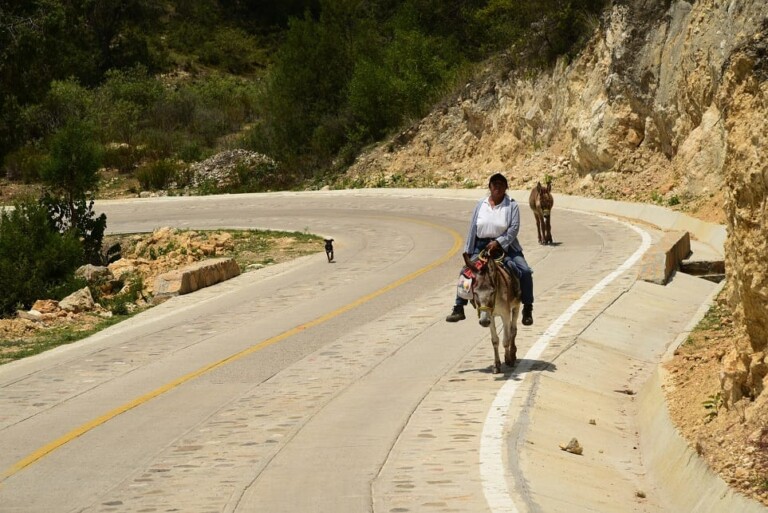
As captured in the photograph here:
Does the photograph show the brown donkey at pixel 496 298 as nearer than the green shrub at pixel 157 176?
Yes

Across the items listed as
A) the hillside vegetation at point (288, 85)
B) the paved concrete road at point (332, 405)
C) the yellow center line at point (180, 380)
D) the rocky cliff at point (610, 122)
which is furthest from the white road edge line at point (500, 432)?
the hillside vegetation at point (288, 85)

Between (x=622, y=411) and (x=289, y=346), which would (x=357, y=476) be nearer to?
(x=622, y=411)

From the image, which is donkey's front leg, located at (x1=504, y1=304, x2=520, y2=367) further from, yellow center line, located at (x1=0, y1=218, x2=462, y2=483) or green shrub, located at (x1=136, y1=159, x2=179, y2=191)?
green shrub, located at (x1=136, y1=159, x2=179, y2=191)

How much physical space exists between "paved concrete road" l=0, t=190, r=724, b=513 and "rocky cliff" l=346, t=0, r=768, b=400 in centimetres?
962

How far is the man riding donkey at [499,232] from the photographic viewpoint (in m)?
14.1

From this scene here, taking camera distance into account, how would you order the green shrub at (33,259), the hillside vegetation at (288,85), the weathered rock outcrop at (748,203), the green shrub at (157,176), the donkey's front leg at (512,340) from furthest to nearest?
the green shrub at (157,176), the hillside vegetation at (288,85), the green shrub at (33,259), the donkey's front leg at (512,340), the weathered rock outcrop at (748,203)

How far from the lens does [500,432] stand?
37.5 feet

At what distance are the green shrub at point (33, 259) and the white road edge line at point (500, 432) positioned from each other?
1366 cm

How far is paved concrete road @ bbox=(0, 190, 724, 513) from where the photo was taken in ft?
32.3

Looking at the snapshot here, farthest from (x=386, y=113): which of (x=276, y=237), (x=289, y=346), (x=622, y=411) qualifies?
(x=622, y=411)

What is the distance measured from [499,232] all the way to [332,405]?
2819mm

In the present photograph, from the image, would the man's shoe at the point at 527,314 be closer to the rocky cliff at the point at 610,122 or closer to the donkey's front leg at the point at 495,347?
the donkey's front leg at the point at 495,347

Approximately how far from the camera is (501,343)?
1611 centimetres

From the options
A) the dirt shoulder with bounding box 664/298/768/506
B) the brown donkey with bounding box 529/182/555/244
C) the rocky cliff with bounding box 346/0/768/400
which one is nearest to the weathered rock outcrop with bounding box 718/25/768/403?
the dirt shoulder with bounding box 664/298/768/506
